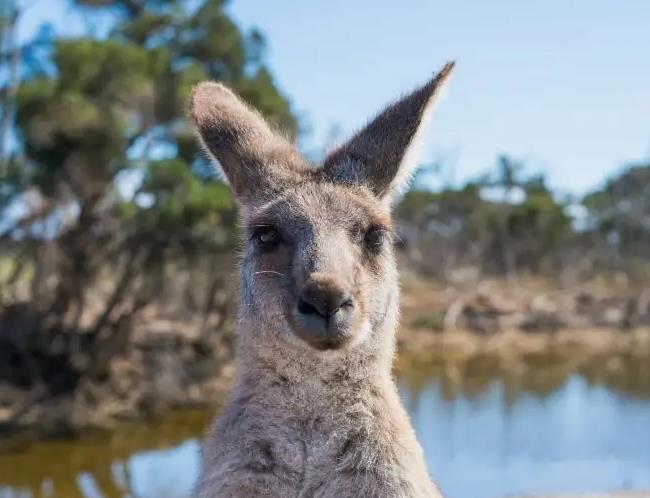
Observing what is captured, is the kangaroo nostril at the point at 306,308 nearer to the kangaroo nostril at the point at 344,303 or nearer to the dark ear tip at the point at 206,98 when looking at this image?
the kangaroo nostril at the point at 344,303

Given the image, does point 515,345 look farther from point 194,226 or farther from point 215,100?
point 215,100

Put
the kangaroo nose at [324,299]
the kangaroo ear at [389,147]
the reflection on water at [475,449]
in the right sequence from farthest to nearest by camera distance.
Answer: the reflection on water at [475,449] → the kangaroo ear at [389,147] → the kangaroo nose at [324,299]

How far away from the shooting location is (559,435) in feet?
55.2

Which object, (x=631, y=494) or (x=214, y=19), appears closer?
(x=631, y=494)

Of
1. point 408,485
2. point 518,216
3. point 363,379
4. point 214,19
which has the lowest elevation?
point 408,485

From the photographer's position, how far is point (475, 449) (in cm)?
1565

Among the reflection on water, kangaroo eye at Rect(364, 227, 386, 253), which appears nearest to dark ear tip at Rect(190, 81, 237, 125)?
kangaroo eye at Rect(364, 227, 386, 253)

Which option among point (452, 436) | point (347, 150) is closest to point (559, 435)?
point (452, 436)

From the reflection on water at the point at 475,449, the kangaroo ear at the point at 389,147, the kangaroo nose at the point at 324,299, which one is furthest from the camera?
the reflection on water at the point at 475,449

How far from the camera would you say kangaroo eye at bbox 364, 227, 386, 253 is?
2826 millimetres

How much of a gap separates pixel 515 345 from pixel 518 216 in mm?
14842

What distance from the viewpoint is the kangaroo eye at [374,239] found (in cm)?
283

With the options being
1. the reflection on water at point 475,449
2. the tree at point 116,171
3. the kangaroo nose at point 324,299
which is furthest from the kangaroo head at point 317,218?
the tree at point 116,171

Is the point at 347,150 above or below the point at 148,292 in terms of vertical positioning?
below
